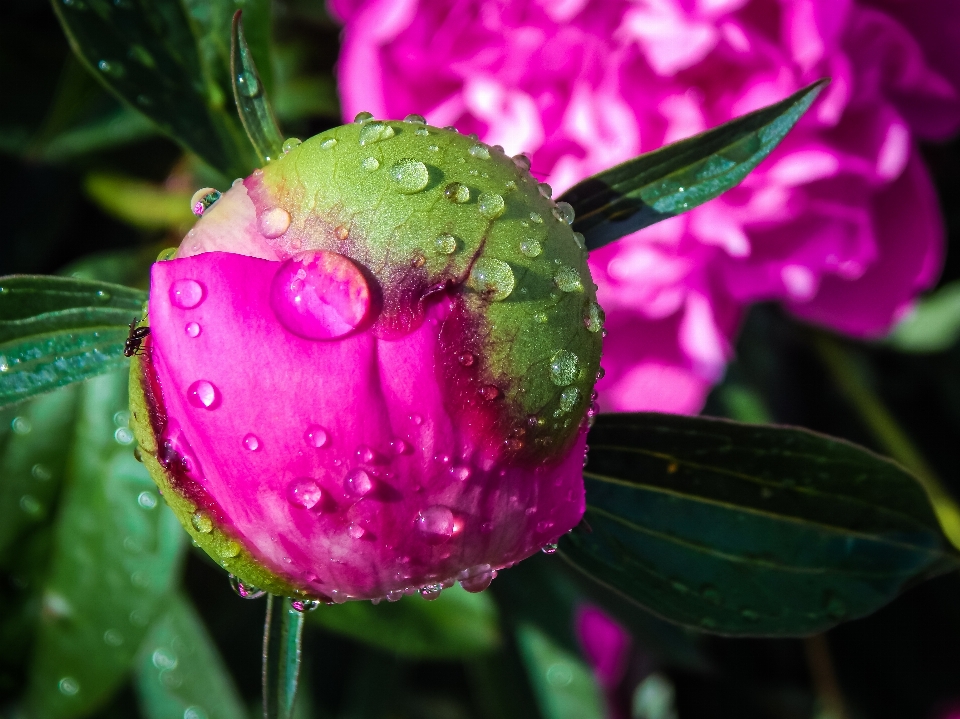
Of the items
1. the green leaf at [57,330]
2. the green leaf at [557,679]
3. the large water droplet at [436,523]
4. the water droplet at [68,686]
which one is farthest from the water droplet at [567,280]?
the green leaf at [557,679]

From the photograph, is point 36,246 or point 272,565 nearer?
point 272,565

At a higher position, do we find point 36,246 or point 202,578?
point 36,246

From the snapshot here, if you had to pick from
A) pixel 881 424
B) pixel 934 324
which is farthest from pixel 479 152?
pixel 934 324

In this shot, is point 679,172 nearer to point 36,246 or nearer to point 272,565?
point 272,565

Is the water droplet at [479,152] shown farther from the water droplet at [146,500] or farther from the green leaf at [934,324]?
the green leaf at [934,324]

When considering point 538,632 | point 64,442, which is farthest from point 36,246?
point 538,632

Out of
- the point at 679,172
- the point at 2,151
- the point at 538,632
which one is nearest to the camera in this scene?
the point at 679,172

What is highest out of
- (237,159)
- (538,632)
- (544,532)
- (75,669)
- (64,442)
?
(237,159)
